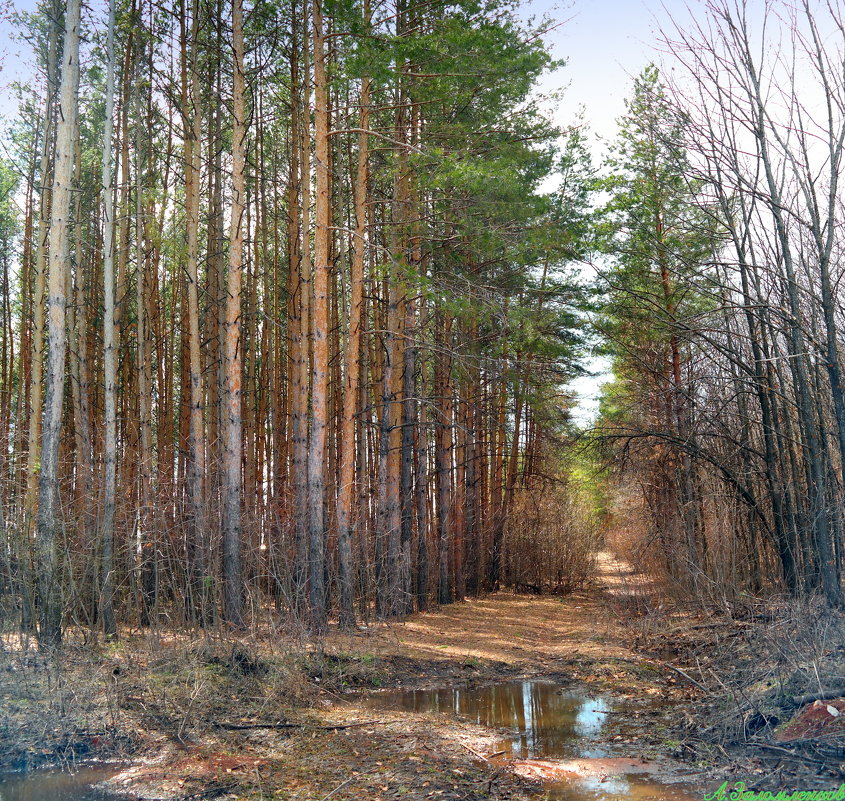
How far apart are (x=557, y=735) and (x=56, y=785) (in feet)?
15.2

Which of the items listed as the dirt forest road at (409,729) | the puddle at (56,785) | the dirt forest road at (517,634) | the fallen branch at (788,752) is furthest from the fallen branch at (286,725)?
the fallen branch at (788,752)

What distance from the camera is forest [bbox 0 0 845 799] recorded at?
9.55 metres

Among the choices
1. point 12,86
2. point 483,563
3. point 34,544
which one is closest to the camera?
point 34,544

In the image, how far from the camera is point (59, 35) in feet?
45.2

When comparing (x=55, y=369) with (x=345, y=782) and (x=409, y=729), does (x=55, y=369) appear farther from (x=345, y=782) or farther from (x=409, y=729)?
(x=345, y=782)

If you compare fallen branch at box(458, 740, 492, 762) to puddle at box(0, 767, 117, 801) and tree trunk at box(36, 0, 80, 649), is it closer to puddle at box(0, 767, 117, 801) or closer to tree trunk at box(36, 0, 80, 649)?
puddle at box(0, 767, 117, 801)

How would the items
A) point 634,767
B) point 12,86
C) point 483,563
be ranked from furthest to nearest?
point 483,563, point 12,86, point 634,767

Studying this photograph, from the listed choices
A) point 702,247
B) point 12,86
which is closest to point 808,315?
point 702,247

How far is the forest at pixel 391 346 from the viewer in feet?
31.3

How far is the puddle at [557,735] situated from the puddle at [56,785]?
3.24m

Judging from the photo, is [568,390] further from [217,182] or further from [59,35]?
[59,35]

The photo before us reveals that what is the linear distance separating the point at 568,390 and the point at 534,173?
1178 centimetres

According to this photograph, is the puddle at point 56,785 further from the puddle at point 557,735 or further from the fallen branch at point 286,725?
the puddle at point 557,735

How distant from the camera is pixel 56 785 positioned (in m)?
6.19
